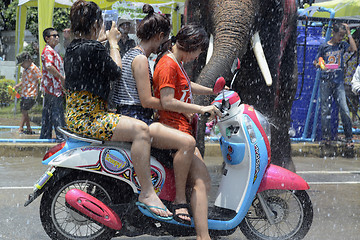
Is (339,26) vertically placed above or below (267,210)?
above

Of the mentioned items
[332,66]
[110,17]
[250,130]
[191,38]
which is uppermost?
[191,38]

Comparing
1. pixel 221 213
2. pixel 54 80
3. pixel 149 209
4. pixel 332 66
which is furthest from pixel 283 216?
pixel 332 66

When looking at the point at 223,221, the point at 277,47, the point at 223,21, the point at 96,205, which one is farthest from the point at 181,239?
the point at 277,47

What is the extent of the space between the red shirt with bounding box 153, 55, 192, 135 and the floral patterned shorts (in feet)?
1.15

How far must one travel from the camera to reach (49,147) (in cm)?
926

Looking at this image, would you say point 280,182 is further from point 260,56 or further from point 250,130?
point 260,56

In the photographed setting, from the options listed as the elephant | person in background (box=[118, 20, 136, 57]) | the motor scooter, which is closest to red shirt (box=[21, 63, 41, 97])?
person in background (box=[118, 20, 136, 57])

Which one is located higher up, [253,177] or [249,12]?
[249,12]

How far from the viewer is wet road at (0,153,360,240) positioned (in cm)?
482

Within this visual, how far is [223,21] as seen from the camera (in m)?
5.98

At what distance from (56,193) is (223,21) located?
285cm

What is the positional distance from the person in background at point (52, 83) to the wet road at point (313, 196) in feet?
2.78

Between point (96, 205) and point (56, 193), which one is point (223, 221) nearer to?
point (96, 205)

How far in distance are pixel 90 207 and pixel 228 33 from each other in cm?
265
